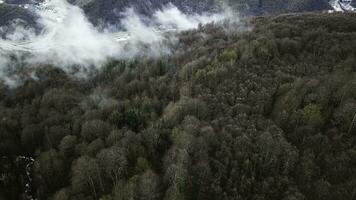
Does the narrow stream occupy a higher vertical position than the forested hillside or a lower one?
lower

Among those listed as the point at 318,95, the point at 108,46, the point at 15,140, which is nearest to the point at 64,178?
the point at 15,140

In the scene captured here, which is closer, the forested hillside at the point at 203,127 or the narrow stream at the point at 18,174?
the forested hillside at the point at 203,127

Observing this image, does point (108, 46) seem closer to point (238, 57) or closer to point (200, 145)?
point (238, 57)

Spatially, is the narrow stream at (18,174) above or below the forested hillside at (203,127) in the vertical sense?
below

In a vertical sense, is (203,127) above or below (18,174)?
above

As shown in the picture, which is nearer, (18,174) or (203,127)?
(18,174)

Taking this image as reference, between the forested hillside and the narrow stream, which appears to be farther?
the narrow stream

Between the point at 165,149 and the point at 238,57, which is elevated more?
the point at 238,57

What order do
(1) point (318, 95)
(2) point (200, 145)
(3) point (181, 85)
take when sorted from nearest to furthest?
(2) point (200, 145)
(1) point (318, 95)
(3) point (181, 85)
